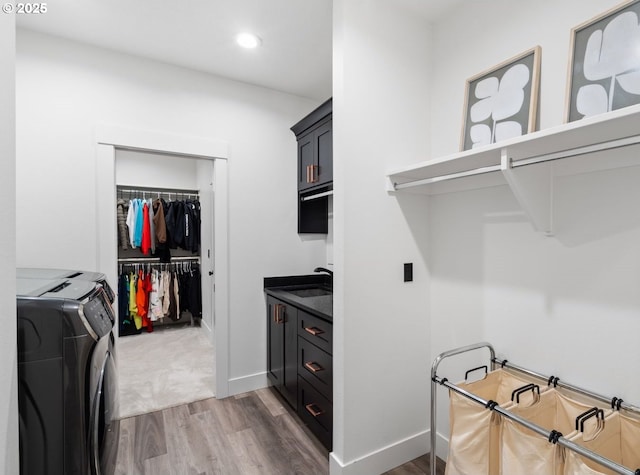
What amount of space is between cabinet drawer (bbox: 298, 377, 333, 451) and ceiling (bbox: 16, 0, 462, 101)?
234 cm

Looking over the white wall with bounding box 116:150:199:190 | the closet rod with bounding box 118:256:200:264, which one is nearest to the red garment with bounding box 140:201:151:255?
the closet rod with bounding box 118:256:200:264

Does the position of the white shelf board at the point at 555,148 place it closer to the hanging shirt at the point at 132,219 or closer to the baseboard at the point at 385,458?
the baseboard at the point at 385,458

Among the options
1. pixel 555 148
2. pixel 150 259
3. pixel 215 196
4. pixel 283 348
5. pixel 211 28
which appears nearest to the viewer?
pixel 555 148

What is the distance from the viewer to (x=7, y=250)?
751mm

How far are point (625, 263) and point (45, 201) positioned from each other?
9.98ft

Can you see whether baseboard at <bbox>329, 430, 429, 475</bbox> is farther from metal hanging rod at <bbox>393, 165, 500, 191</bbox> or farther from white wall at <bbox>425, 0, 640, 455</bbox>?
metal hanging rod at <bbox>393, 165, 500, 191</bbox>

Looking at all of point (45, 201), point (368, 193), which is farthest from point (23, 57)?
point (368, 193)

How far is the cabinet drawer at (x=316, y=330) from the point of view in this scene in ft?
6.17

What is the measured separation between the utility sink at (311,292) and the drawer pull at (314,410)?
0.90 meters

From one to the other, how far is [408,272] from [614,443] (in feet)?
3.40

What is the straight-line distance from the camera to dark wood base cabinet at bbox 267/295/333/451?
191 cm

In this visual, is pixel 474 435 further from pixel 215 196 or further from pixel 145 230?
pixel 145 230

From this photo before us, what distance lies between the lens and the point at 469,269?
1.74 m

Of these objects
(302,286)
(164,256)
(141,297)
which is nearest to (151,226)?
(164,256)
